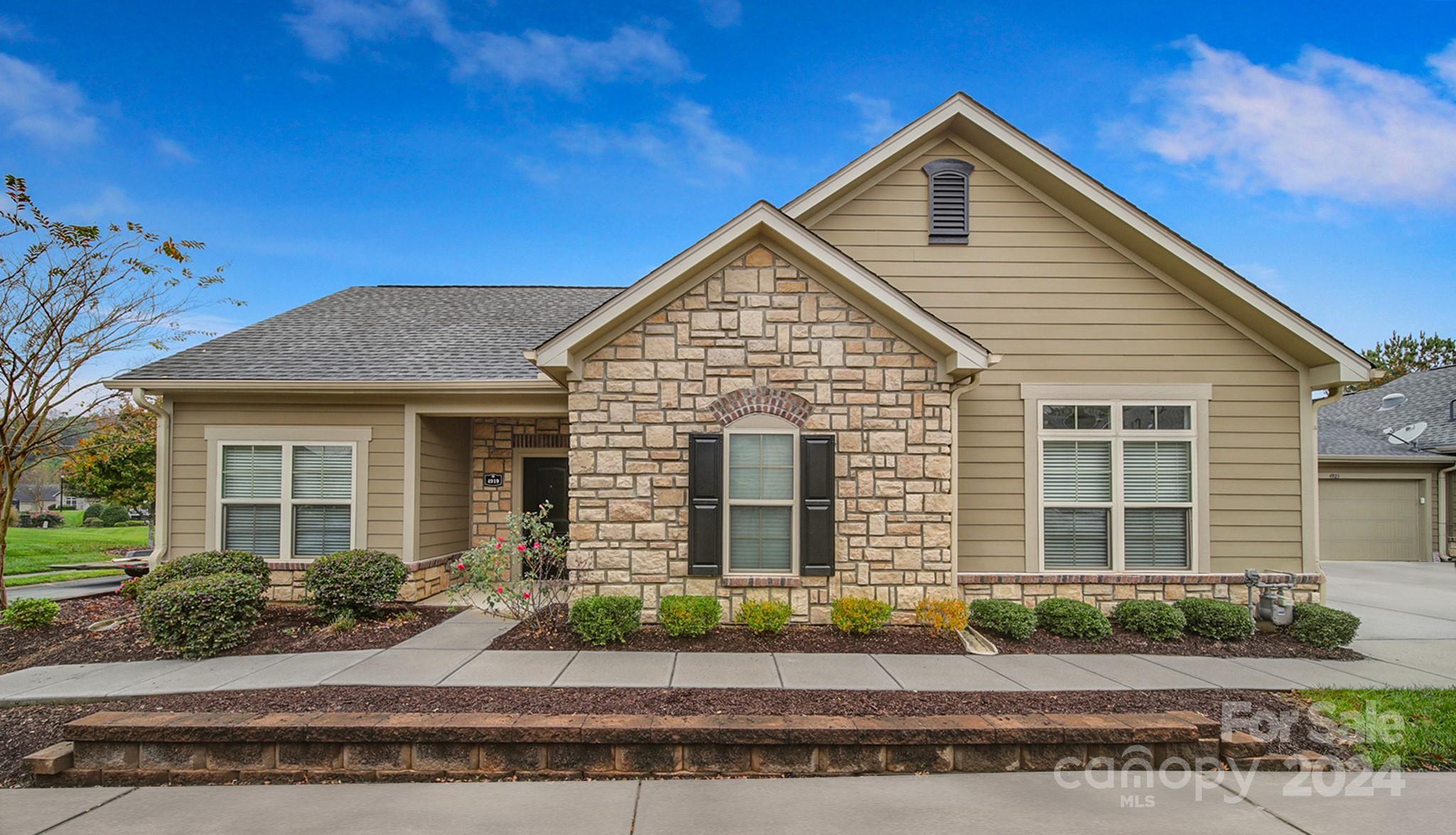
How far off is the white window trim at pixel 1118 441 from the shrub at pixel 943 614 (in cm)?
156

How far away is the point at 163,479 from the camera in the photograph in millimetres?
8820

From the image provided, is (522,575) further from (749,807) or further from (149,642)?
(749,807)

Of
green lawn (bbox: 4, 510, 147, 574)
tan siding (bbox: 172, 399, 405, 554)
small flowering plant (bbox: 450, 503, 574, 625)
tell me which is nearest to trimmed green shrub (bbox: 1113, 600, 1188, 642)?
small flowering plant (bbox: 450, 503, 574, 625)

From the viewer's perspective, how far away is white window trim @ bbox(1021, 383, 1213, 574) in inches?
324

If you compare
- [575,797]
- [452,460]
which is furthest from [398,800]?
[452,460]

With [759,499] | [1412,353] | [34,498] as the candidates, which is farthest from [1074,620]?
[34,498]

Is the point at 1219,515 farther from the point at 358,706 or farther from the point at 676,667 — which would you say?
the point at 358,706

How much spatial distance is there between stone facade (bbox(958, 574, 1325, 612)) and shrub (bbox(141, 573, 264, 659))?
7.47 m

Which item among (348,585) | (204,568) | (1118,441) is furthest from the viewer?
(1118,441)

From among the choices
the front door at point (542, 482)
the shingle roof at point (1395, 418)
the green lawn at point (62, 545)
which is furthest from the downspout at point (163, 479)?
the shingle roof at point (1395, 418)

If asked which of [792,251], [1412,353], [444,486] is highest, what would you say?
[1412,353]

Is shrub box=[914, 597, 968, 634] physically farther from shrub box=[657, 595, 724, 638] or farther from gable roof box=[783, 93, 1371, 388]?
gable roof box=[783, 93, 1371, 388]

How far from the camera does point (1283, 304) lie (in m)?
7.91

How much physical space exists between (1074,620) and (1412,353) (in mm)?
46182
